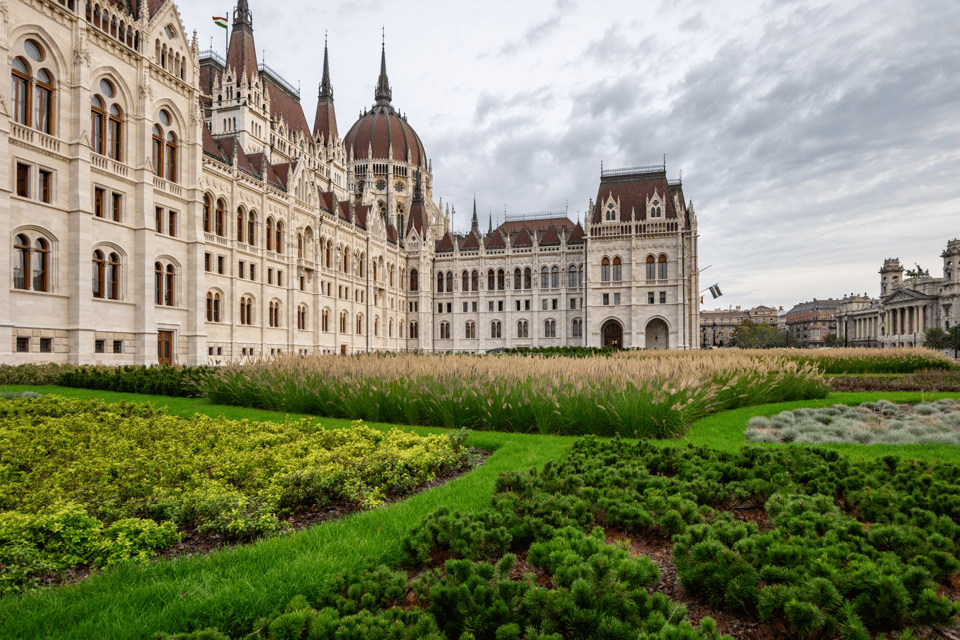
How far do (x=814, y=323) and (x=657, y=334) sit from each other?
138 metres

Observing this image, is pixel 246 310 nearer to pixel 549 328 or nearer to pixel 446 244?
pixel 446 244

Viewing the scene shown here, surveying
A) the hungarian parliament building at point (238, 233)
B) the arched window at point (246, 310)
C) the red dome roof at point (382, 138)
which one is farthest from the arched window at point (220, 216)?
the red dome roof at point (382, 138)

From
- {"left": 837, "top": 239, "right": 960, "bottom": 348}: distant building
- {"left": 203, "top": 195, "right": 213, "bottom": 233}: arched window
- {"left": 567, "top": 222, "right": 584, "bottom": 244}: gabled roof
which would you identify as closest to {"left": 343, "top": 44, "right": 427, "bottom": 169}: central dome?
{"left": 567, "top": 222, "right": 584, "bottom": 244}: gabled roof

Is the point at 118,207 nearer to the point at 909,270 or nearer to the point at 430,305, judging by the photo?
the point at 430,305

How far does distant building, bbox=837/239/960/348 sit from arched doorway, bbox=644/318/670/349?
1788 inches

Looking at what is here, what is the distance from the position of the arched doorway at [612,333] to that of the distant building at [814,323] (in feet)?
408

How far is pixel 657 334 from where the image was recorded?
61.4 m

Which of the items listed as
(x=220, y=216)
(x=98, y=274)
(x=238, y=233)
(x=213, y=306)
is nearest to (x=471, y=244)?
(x=238, y=233)

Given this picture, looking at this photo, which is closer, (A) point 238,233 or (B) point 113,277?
(B) point 113,277

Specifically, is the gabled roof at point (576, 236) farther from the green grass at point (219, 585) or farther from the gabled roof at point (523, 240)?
the green grass at point (219, 585)

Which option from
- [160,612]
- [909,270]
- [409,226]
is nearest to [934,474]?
[160,612]

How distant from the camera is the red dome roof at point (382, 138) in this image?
78438mm

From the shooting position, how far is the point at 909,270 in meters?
121

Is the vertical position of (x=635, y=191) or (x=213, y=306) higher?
(x=635, y=191)
